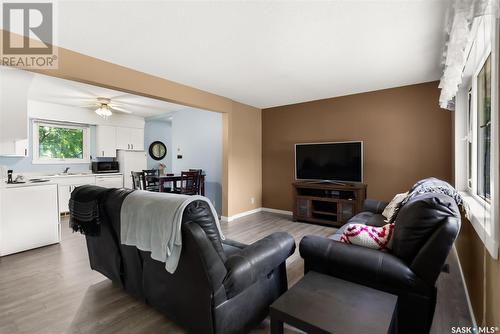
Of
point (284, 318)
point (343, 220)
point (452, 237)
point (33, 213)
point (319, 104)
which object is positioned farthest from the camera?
point (319, 104)

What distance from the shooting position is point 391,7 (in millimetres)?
1793

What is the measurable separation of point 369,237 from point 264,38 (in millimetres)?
1982

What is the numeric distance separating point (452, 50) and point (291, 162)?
3443 millimetres

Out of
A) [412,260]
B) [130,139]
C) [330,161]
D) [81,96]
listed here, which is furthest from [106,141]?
[412,260]

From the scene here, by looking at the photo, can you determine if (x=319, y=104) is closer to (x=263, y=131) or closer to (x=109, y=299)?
(x=263, y=131)

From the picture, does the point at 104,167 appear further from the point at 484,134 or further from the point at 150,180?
the point at 484,134

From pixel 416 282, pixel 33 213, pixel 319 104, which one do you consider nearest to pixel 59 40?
pixel 33 213

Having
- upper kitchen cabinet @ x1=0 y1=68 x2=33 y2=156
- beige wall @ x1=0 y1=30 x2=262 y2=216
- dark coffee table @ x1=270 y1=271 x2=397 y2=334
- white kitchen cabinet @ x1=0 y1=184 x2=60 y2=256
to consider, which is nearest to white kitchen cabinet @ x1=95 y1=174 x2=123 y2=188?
upper kitchen cabinet @ x1=0 y1=68 x2=33 y2=156

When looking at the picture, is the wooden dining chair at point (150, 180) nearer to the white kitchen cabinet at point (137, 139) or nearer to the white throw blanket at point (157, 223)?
the white kitchen cabinet at point (137, 139)

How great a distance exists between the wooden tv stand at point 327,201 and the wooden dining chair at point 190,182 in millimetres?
1982

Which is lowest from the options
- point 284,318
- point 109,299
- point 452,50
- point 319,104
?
point 109,299

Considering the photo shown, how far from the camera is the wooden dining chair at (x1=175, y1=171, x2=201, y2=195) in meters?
4.74

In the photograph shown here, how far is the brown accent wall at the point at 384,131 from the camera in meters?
3.44

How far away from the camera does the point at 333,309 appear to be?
1.09 meters
